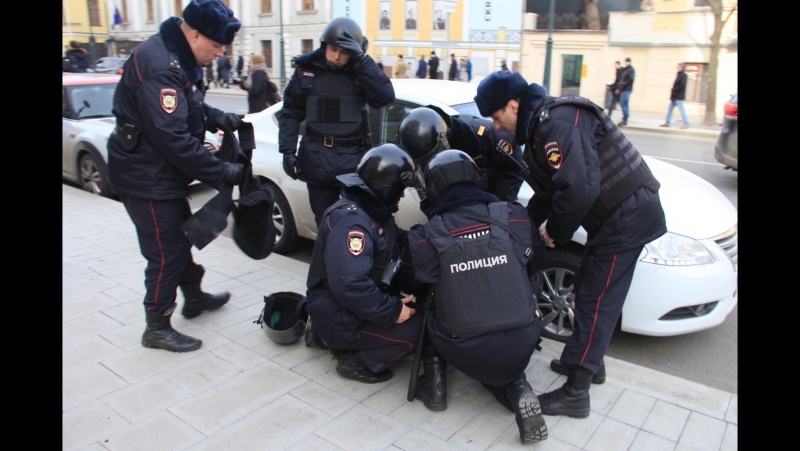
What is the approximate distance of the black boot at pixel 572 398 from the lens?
2873 millimetres

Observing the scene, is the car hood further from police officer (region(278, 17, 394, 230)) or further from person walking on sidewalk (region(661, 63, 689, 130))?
person walking on sidewalk (region(661, 63, 689, 130))

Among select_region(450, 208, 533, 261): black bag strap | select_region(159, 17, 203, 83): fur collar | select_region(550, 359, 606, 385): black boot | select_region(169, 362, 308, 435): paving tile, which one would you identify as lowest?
select_region(169, 362, 308, 435): paving tile

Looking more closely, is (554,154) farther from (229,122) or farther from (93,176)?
(93,176)

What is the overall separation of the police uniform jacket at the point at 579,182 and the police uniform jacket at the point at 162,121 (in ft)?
5.87

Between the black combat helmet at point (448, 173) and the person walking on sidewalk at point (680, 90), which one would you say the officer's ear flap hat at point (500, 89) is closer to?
the black combat helmet at point (448, 173)

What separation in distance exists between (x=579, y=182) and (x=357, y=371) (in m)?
1.52

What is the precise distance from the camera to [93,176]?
25.7 feet

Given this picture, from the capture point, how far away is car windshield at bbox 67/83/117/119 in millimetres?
8109

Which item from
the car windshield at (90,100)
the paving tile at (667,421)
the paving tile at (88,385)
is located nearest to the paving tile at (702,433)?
the paving tile at (667,421)

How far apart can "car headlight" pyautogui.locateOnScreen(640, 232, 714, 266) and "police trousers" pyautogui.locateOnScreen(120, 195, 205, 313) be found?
8.94 ft

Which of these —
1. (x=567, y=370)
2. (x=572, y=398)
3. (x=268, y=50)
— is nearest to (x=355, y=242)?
(x=572, y=398)

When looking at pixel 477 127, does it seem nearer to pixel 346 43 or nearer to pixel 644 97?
pixel 346 43

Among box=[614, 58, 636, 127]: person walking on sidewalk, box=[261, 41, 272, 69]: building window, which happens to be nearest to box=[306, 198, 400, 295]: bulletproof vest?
box=[614, 58, 636, 127]: person walking on sidewalk
